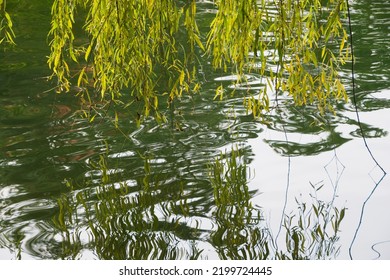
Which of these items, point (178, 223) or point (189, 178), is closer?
point (178, 223)

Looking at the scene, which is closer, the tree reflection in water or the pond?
the tree reflection in water

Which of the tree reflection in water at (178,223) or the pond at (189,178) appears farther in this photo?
the pond at (189,178)

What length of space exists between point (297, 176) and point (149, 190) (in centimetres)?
79

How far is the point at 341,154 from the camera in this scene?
17.5 ft

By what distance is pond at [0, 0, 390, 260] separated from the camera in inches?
169

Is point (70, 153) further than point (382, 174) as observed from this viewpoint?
Yes

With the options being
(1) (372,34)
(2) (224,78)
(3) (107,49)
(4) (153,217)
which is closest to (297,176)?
(4) (153,217)

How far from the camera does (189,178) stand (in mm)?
5031

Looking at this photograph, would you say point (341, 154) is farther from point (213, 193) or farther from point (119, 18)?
point (119, 18)

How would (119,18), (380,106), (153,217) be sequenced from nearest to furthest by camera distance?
(119,18) < (153,217) < (380,106)

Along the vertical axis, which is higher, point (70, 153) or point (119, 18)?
point (119, 18)

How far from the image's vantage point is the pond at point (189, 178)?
430 cm

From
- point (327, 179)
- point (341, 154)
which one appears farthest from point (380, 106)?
point (327, 179)

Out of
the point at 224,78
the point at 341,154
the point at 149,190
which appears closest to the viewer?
the point at 149,190
